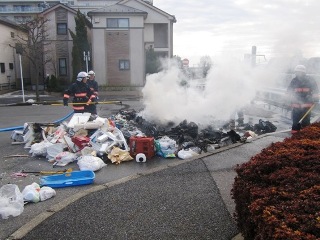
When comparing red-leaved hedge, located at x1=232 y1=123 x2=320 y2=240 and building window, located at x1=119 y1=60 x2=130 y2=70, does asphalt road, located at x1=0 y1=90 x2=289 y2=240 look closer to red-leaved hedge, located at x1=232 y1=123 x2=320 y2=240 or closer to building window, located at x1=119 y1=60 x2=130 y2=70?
red-leaved hedge, located at x1=232 y1=123 x2=320 y2=240

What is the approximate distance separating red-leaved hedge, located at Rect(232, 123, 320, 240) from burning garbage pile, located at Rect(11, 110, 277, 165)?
3.64m

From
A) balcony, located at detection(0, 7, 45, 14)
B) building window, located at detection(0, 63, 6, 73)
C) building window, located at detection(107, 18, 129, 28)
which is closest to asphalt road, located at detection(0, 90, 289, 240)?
building window, located at detection(107, 18, 129, 28)

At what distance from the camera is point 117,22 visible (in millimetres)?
27297

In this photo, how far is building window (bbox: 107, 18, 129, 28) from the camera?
1072 inches

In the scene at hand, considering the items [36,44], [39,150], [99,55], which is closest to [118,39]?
[99,55]

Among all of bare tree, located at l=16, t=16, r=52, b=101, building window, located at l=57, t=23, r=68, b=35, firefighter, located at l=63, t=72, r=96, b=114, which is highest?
building window, located at l=57, t=23, r=68, b=35

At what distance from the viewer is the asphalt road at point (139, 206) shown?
3.75m

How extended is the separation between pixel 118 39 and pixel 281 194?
26406 millimetres

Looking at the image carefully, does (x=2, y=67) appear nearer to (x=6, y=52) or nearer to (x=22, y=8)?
(x=6, y=52)

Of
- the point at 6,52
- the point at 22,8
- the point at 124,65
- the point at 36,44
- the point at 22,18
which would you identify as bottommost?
the point at 124,65

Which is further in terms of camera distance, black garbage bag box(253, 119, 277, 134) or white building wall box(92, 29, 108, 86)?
white building wall box(92, 29, 108, 86)

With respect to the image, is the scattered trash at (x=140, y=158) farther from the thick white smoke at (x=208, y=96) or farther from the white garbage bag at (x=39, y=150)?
the thick white smoke at (x=208, y=96)

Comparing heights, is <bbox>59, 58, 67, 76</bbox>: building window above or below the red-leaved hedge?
above

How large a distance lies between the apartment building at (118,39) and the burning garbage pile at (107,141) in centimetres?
1919
